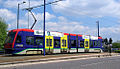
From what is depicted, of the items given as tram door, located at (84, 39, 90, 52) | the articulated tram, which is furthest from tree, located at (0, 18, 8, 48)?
tram door, located at (84, 39, 90, 52)

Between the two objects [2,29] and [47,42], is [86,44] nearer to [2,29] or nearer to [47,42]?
[47,42]

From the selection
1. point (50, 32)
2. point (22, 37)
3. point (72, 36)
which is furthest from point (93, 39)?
point (22, 37)

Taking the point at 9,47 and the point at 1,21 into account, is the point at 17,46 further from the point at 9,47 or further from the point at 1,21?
the point at 1,21

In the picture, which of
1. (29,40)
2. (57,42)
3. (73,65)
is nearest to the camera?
(73,65)

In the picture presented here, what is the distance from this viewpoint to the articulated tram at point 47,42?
23.1m

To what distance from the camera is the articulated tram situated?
2311 cm

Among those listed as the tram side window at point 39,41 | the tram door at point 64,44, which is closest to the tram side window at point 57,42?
the tram door at point 64,44

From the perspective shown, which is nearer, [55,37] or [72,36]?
[55,37]

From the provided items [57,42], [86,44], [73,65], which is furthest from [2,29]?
[73,65]

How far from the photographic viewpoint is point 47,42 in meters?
26.5

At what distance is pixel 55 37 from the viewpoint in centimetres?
2806

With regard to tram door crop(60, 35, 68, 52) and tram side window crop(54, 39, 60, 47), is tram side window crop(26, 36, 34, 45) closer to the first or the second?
tram side window crop(54, 39, 60, 47)

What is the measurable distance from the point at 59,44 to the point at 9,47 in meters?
8.53

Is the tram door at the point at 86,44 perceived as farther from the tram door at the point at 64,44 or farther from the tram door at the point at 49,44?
the tram door at the point at 49,44
